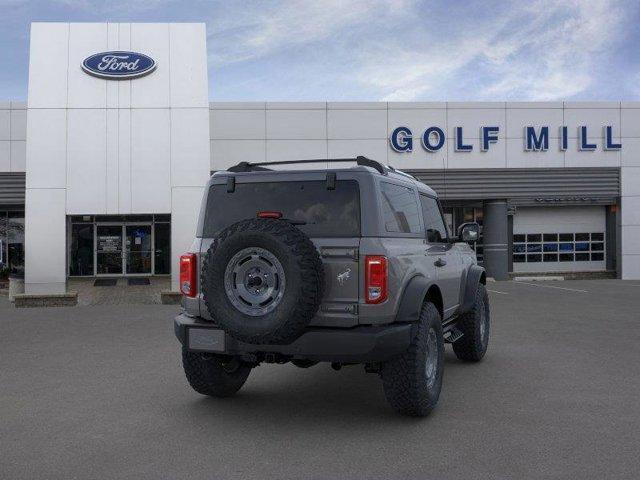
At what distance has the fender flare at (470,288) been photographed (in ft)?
23.6

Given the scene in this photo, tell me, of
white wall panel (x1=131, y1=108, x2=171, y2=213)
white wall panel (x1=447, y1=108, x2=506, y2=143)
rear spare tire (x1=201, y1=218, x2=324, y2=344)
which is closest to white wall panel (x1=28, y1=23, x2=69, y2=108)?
Answer: white wall panel (x1=131, y1=108, x2=171, y2=213)

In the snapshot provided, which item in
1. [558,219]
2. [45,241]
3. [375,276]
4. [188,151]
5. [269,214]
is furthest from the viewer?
[558,219]

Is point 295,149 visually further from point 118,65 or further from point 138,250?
point 118,65

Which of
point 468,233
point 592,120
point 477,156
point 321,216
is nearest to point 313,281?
point 321,216

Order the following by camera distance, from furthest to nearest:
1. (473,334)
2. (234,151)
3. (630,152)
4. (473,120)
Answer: (630,152)
(473,120)
(234,151)
(473,334)

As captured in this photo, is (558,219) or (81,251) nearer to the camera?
(81,251)

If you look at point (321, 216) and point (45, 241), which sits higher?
point (321, 216)

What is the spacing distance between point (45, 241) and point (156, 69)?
5.75m

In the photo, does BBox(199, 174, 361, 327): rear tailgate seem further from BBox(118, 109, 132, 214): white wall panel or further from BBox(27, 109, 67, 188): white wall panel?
BBox(27, 109, 67, 188): white wall panel

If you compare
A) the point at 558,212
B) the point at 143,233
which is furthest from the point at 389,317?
the point at 558,212

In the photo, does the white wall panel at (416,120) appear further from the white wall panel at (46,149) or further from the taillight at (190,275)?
the taillight at (190,275)

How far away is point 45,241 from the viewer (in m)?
17.9

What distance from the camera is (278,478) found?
399 cm

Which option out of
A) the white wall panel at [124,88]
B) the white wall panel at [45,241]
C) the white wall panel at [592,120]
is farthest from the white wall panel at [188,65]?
the white wall panel at [592,120]
